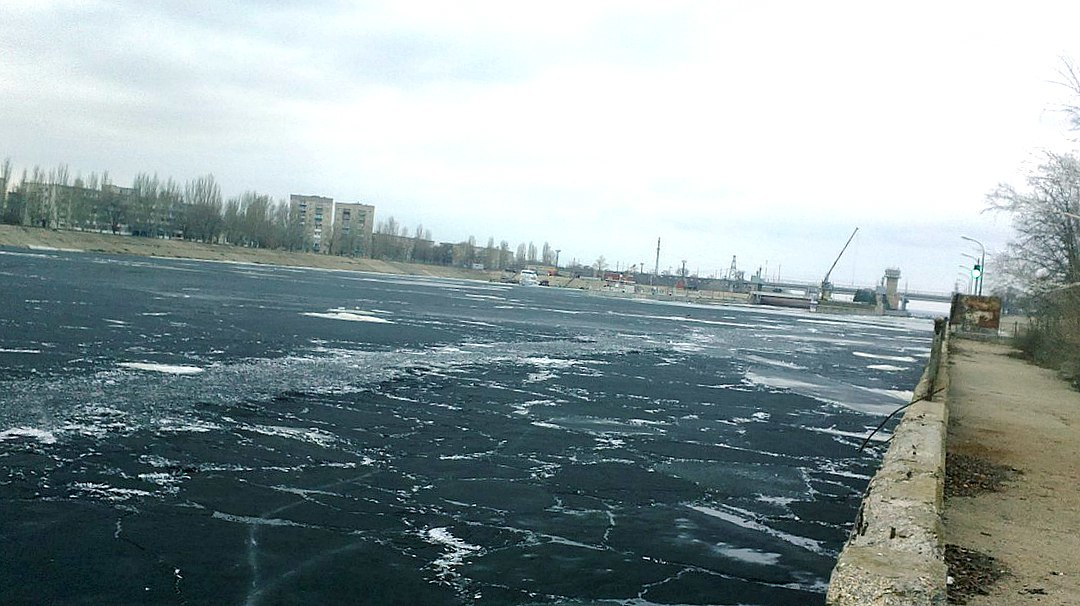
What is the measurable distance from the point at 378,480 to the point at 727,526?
4007 millimetres

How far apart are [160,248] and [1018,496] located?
136m

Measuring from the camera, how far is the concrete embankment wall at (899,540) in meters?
4.37

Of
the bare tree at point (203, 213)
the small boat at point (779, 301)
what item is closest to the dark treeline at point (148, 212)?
the bare tree at point (203, 213)

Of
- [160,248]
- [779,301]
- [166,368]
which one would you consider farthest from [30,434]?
[779,301]

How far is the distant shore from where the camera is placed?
118750 millimetres

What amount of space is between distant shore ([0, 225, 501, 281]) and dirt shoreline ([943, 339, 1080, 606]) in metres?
122

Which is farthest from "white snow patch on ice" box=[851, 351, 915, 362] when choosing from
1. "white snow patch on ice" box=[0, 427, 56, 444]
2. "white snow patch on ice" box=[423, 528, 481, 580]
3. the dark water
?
"white snow patch on ice" box=[0, 427, 56, 444]

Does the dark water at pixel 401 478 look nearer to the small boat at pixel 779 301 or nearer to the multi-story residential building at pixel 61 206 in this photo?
the multi-story residential building at pixel 61 206

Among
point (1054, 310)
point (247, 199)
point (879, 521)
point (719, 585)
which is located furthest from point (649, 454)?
point (247, 199)

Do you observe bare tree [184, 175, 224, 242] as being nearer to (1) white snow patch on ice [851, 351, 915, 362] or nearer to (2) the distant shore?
(2) the distant shore

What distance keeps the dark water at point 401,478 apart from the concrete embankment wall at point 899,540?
51.4 inches

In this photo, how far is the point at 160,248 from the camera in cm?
13125

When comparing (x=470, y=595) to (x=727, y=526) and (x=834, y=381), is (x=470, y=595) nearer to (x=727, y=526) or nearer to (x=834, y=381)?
(x=727, y=526)

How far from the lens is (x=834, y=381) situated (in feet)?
87.0
